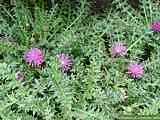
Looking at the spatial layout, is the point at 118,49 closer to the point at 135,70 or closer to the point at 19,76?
the point at 135,70

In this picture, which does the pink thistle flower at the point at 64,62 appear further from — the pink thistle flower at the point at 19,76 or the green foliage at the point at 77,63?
the pink thistle flower at the point at 19,76

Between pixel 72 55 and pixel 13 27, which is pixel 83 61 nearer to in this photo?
pixel 72 55

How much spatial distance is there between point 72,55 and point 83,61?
76mm

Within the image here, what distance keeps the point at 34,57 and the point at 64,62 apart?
17 cm

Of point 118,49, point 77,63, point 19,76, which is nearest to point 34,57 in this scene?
point 19,76

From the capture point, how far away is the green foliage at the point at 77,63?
85.7 inches

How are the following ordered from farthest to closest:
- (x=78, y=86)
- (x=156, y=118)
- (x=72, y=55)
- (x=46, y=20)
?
(x=46, y=20), (x=72, y=55), (x=78, y=86), (x=156, y=118)

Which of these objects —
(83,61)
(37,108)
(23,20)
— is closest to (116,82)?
(83,61)

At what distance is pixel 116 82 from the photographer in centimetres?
234

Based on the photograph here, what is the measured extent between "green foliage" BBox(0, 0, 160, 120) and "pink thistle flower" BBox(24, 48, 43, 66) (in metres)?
0.04

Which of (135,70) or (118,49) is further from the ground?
(118,49)

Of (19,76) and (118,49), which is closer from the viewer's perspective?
(19,76)

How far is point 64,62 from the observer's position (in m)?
2.36

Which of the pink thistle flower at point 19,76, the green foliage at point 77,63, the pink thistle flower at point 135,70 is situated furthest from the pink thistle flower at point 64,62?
the pink thistle flower at point 135,70
